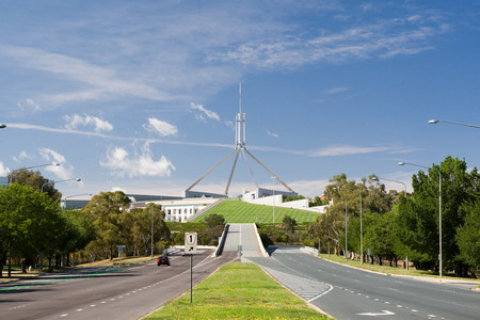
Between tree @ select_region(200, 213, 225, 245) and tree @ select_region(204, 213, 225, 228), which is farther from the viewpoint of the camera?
tree @ select_region(204, 213, 225, 228)

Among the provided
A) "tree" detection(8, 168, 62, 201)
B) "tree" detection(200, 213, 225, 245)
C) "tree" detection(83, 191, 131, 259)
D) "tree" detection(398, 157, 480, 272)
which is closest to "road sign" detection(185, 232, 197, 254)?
"tree" detection(398, 157, 480, 272)

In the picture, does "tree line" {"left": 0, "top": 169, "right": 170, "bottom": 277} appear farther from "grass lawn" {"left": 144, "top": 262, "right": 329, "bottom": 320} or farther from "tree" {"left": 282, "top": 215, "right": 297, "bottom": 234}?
"tree" {"left": 282, "top": 215, "right": 297, "bottom": 234}

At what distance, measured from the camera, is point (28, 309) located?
26141 mm

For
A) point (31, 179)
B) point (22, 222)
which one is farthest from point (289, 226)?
point (22, 222)

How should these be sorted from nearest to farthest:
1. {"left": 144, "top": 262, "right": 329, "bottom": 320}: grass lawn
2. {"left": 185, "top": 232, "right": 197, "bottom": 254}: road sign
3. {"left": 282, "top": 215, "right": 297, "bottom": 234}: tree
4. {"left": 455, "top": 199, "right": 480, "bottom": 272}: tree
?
{"left": 144, "top": 262, "right": 329, "bottom": 320}: grass lawn → {"left": 185, "top": 232, "right": 197, "bottom": 254}: road sign → {"left": 455, "top": 199, "right": 480, "bottom": 272}: tree → {"left": 282, "top": 215, "right": 297, "bottom": 234}: tree

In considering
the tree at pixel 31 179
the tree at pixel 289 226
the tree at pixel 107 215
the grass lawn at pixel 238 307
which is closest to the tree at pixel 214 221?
the tree at pixel 289 226

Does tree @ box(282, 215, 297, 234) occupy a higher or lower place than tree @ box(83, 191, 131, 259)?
lower

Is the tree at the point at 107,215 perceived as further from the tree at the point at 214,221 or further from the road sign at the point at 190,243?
the road sign at the point at 190,243

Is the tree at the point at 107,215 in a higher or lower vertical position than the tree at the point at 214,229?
higher

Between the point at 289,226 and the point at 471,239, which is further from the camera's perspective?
the point at 289,226

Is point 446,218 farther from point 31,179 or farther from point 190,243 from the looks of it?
point 31,179

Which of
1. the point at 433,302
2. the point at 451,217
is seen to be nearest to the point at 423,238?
the point at 451,217

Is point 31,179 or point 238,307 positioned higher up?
point 31,179

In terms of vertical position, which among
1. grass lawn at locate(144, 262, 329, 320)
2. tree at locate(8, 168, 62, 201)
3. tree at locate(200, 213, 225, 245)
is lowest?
tree at locate(200, 213, 225, 245)
